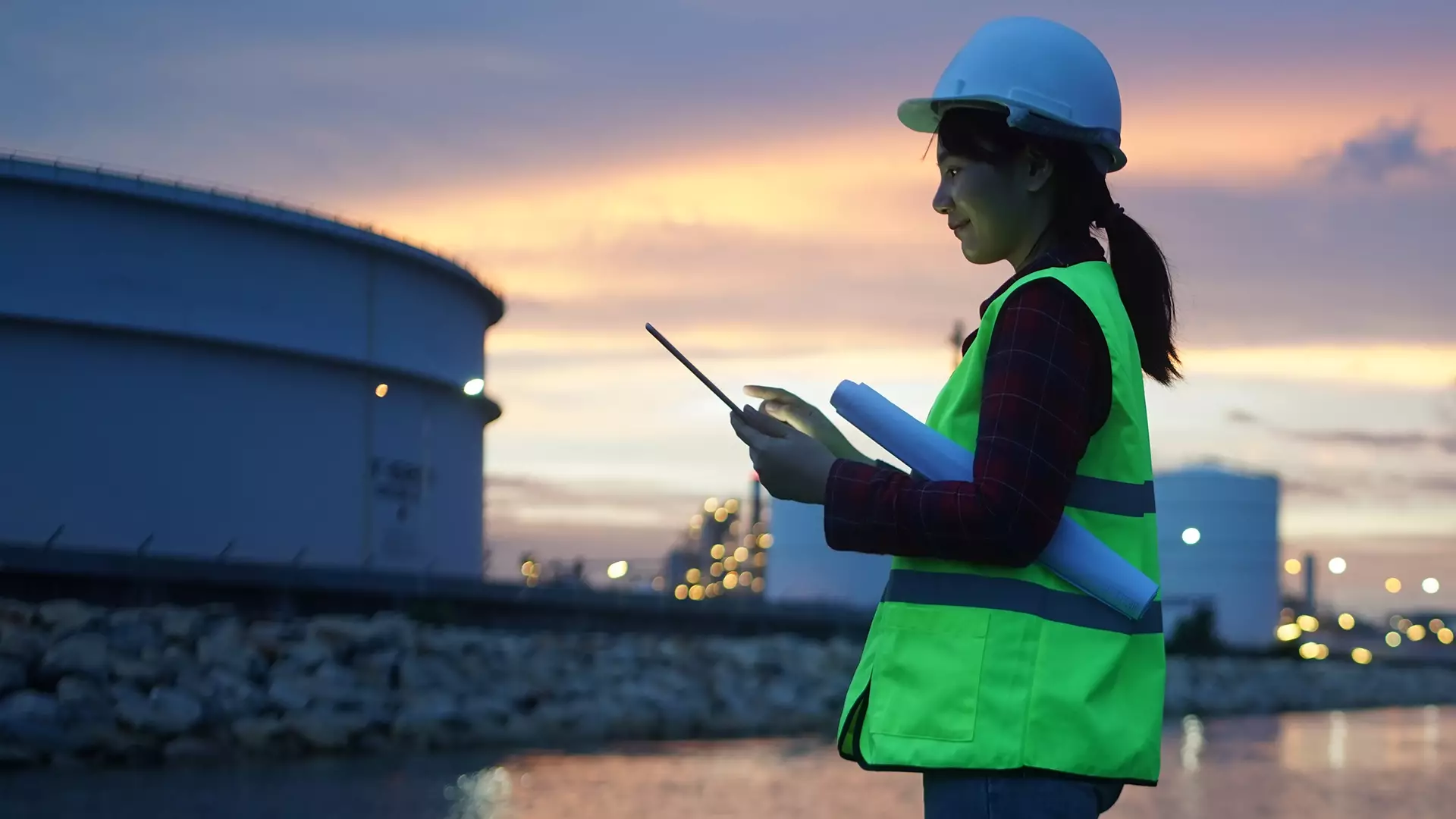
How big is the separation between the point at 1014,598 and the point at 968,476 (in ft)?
0.47

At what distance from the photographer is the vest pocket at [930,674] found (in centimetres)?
182

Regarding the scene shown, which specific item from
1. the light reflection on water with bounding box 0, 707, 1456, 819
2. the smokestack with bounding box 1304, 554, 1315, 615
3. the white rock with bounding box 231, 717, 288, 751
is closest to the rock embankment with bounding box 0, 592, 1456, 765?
the white rock with bounding box 231, 717, 288, 751

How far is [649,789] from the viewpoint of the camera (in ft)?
34.0

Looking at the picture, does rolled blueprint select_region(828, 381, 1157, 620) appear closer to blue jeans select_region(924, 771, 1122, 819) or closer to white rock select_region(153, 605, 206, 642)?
blue jeans select_region(924, 771, 1122, 819)

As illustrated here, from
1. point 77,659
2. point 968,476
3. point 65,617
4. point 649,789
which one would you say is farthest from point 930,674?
point 65,617

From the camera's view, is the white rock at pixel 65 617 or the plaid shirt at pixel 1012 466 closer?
the plaid shirt at pixel 1012 466

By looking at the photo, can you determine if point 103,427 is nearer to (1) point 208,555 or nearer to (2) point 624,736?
(1) point 208,555

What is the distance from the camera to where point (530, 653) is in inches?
711

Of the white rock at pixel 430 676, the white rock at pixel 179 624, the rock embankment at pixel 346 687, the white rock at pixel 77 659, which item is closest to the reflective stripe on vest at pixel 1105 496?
the rock embankment at pixel 346 687

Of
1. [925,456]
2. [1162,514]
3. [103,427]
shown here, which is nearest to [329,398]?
[103,427]

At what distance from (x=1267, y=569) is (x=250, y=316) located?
32.6m

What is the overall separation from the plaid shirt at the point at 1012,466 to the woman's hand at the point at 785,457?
0.09 feet

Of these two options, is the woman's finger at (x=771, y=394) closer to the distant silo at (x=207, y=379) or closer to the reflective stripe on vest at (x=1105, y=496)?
the reflective stripe on vest at (x=1105, y=496)

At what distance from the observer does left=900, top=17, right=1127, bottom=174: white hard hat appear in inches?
78.2
